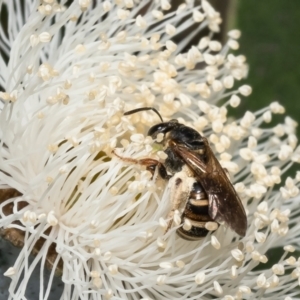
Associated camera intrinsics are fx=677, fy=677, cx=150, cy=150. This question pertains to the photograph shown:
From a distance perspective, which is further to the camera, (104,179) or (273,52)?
(273,52)

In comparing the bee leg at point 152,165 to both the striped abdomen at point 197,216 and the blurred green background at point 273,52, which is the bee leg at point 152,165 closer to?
the striped abdomen at point 197,216

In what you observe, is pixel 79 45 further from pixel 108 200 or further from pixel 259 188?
pixel 259 188

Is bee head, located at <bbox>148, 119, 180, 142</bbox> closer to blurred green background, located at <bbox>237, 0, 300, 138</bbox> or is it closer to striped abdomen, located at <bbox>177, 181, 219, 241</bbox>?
striped abdomen, located at <bbox>177, 181, 219, 241</bbox>

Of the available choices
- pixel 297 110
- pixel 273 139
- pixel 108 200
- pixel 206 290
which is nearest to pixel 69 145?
pixel 108 200

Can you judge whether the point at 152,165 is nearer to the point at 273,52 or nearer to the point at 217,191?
the point at 217,191

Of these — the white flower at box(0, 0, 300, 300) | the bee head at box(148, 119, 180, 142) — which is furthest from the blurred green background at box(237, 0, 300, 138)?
the bee head at box(148, 119, 180, 142)

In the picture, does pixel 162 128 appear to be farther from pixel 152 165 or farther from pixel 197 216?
pixel 197 216

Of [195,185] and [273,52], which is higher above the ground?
[195,185]

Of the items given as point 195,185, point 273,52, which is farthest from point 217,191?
point 273,52

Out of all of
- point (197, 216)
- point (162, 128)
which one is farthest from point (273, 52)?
point (197, 216)
